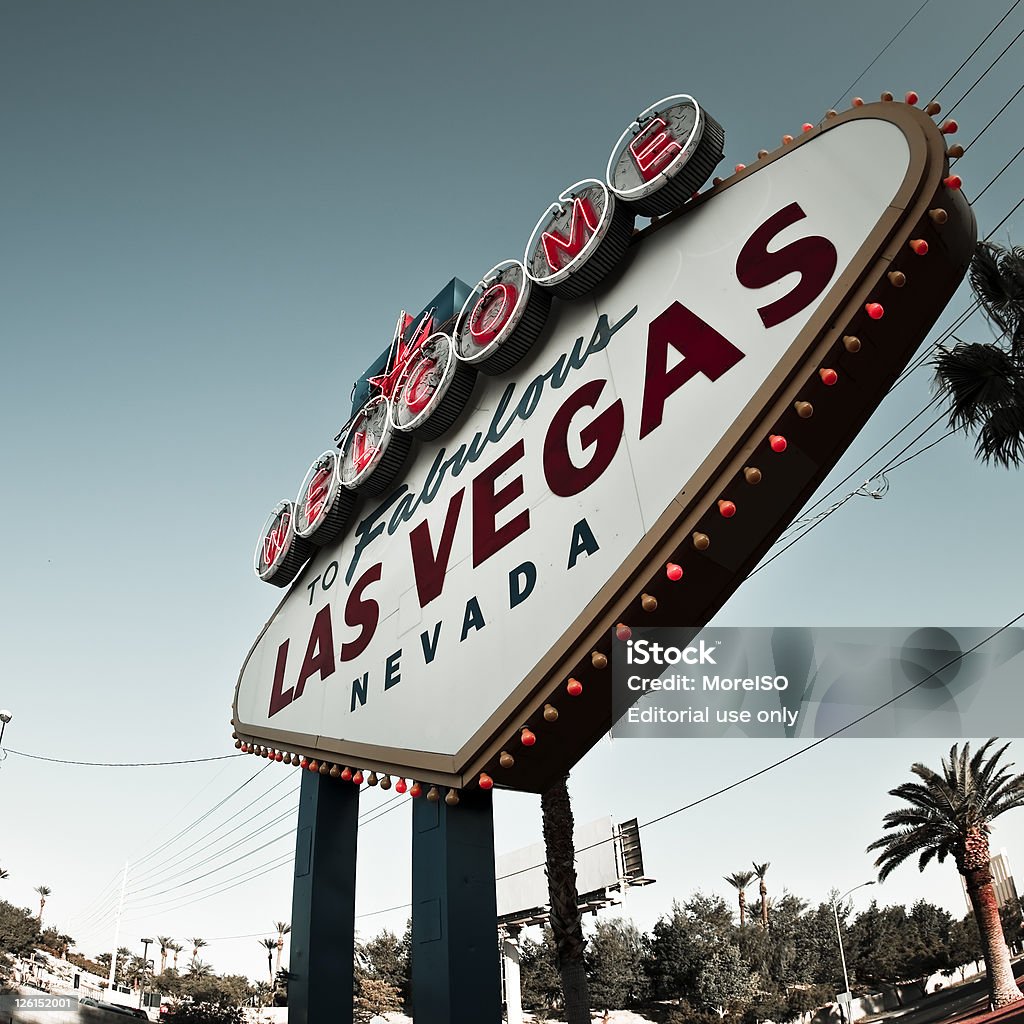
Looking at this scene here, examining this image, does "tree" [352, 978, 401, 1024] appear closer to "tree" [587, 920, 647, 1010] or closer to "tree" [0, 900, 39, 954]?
"tree" [587, 920, 647, 1010]

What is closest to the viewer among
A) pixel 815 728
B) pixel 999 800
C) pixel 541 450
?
pixel 541 450

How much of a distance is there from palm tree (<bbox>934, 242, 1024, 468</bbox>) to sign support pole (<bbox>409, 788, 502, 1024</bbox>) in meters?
11.5

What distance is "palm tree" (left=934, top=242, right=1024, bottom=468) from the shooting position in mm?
13625

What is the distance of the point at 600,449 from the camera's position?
248 inches

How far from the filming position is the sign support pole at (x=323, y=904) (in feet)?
25.9

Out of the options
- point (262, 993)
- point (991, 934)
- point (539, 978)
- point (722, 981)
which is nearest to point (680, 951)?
point (722, 981)

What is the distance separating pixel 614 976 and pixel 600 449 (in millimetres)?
47432

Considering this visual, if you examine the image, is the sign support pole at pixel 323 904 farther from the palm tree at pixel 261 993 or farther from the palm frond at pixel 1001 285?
the palm tree at pixel 261 993

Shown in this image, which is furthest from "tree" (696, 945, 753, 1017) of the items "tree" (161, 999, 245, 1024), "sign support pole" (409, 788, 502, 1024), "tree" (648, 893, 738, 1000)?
"sign support pole" (409, 788, 502, 1024)

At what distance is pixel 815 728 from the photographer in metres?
11.9

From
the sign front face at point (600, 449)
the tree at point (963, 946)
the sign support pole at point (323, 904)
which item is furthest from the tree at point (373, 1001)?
the sign front face at point (600, 449)

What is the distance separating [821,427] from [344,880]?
21.5 feet

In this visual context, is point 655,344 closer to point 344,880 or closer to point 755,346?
point 755,346

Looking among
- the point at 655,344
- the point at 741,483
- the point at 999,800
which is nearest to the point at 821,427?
the point at 741,483
